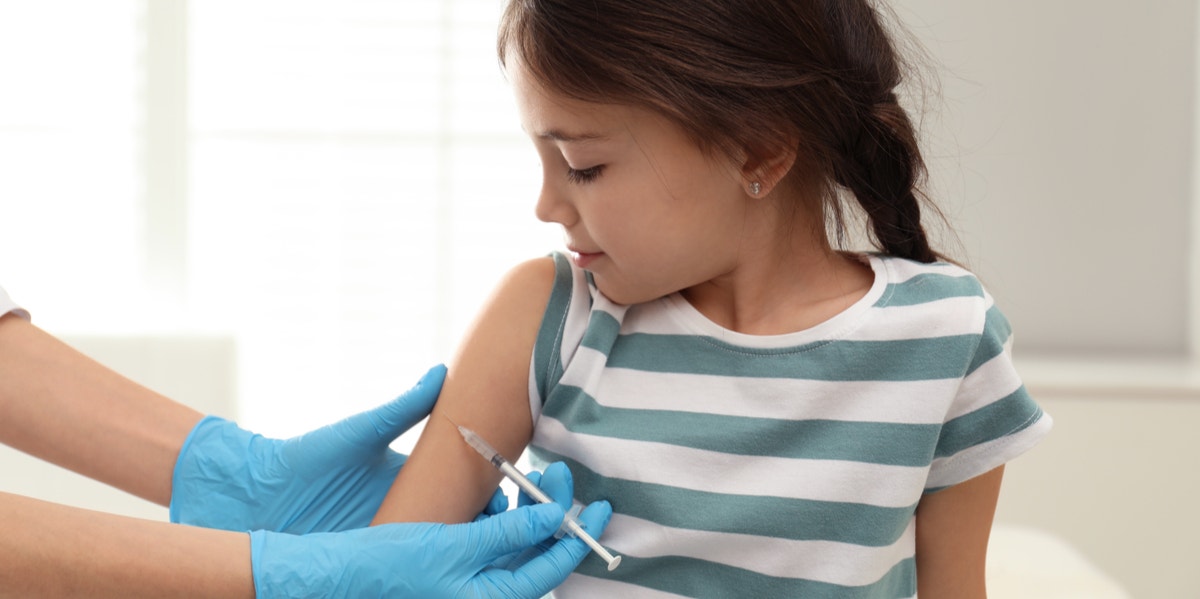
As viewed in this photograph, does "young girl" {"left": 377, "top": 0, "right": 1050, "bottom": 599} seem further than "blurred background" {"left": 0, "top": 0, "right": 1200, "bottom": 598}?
No

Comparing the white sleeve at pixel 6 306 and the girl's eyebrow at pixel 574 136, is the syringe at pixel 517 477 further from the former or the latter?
the white sleeve at pixel 6 306

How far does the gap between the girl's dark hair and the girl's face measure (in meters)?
0.02

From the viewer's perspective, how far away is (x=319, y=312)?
10.1 feet

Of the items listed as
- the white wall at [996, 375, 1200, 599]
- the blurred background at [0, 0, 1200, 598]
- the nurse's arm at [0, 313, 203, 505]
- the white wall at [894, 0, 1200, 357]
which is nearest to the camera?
the nurse's arm at [0, 313, 203, 505]

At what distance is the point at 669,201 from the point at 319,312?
7.39 ft

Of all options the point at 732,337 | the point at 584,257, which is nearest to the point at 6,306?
the point at 584,257

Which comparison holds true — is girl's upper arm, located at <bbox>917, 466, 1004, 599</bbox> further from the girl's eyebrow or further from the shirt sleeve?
the girl's eyebrow

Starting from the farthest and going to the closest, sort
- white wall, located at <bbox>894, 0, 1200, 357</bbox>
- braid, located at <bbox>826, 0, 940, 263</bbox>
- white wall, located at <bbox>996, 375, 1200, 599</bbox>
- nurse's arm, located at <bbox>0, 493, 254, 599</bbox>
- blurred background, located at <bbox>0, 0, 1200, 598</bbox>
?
blurred background, located at <bbox>0, 0, 1200, 598</bbox>
white wall, located at <bbox>894, 0, 1200, 357</bbox>
white wall, located at <bbox>996, 375, 1200, 599</bbox>
braid, located at <bbox>826, 0, 940, 263</bbox>
nurse's arm, located at <bbox>0, 493, 254, 599</bbox>

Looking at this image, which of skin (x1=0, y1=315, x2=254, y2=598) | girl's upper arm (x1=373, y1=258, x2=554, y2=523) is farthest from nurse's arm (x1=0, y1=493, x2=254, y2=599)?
girl's upper arm (x1=373, y1=258, x2=554, y2=523)

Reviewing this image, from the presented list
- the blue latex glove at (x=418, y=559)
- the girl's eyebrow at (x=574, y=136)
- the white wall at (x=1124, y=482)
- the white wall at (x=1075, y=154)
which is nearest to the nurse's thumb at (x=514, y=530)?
the blue latex glove at (x=418, y=559)

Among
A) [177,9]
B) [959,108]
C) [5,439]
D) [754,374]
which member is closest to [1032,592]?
[754,374]

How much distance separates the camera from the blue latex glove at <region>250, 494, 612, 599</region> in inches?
41.2

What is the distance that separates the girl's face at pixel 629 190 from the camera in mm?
979

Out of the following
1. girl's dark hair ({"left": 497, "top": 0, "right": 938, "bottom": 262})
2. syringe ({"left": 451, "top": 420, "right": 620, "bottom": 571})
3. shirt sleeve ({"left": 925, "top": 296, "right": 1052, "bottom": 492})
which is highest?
girl's dark hair ({"left": 497, "top": 0, "right": 938, "bottom": 262})
